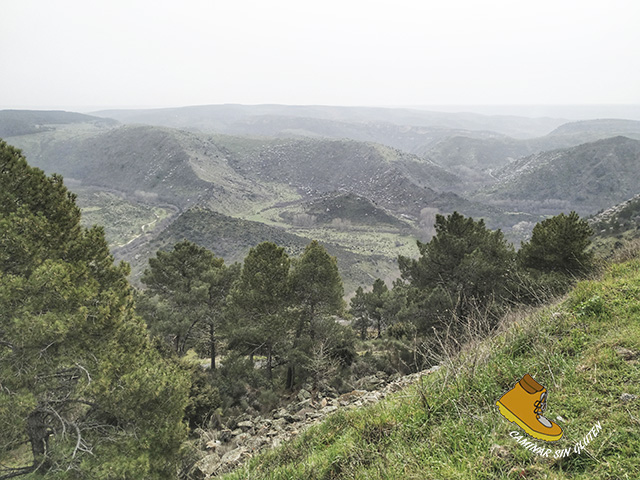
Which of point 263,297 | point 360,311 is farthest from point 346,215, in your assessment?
point 263,297

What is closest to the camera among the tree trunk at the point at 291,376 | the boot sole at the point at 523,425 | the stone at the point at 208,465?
the boot sole at the point at 523,425

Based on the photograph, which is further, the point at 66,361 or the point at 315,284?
the point at 315,284

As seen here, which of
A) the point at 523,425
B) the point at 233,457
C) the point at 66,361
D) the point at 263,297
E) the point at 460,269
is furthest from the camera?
the point at 460,269

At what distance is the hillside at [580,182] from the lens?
118 m

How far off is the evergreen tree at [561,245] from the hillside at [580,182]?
12381 centimetres

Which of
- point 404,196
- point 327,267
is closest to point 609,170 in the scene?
point 404,196

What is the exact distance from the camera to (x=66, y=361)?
21.9 feet

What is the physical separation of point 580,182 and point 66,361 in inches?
6271

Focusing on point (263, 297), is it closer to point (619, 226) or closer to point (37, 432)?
point (37, 432)

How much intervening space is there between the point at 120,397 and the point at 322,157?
190 m

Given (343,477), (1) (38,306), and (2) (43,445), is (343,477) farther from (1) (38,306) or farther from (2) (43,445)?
(2) (43,445)

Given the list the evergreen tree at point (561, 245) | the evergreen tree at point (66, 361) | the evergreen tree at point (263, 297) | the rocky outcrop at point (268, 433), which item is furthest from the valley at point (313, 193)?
the evergreen tree at point (66, 361)

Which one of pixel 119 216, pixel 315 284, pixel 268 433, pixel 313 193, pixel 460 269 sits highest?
pixel 460 269

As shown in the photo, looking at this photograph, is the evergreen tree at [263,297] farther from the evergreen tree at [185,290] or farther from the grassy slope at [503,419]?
the grassy slope at [503,419]
